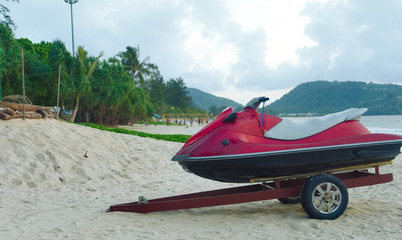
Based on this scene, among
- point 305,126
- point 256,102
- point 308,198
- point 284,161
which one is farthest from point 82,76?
point 308,198

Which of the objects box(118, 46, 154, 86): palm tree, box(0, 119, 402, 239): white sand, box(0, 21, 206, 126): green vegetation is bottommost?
box(0, 119, 402, 239): white sand

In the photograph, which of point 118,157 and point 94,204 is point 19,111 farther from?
point 94,204

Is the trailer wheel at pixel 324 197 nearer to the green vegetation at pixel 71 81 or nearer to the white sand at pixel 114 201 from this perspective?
the white sand at pixel 114 201

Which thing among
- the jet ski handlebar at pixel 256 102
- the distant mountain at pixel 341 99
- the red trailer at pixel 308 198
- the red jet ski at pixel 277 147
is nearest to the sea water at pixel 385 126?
the red jet ski at pixel 277 147

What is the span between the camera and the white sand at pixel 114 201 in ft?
11.3

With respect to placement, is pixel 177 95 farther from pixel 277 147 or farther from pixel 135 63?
pixel 277 147

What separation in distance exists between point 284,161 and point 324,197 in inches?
27.4

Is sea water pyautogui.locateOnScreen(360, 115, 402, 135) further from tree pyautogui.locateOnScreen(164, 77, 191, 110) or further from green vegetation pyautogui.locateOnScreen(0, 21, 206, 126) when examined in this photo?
tree pyautogui.locateOnScreen(164, 77, 191, 110)

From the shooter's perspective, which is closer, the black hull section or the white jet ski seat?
the black hull section

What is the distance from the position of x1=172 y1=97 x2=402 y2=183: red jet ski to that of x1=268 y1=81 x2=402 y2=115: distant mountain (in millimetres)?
91331

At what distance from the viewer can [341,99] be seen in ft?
363

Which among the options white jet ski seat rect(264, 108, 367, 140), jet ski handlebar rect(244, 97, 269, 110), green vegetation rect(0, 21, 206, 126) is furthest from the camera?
green vegetation rect(0, 21, 206, 126)

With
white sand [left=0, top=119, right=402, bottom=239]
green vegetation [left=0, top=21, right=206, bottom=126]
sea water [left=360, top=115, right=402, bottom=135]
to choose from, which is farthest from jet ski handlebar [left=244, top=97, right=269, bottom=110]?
sea water [left=360, top=115, right=402, bottom=135]

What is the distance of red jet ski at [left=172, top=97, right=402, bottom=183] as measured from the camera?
12.4 ft
